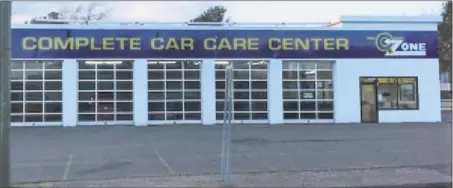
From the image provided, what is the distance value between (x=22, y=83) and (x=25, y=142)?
8148 mm

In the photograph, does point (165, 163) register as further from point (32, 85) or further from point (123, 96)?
point (32, 85)

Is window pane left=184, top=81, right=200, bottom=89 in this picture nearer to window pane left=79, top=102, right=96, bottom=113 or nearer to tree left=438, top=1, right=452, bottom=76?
window pane left=79, top=102, right=96, bottom=113

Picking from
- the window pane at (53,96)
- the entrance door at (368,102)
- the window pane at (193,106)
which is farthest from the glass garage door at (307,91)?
the window pane at (53,96)

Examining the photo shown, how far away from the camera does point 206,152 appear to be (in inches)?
569

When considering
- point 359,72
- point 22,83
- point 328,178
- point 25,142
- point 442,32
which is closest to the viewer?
point 328,178

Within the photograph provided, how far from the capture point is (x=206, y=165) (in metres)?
12.0

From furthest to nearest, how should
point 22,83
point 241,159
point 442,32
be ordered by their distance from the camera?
point 442,32 → point 22,83 → point 241,159

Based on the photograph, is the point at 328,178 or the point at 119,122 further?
the point at 119,122

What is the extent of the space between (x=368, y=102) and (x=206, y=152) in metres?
14.6

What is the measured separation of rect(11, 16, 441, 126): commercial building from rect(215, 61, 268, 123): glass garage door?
5 cm

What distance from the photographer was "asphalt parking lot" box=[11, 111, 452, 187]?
448 inches

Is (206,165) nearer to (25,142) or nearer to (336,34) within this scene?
(25,142)

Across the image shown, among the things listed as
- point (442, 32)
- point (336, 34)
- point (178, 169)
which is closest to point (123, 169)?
point (178, 169)

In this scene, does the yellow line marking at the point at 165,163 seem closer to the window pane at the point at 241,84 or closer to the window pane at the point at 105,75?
the window pane at the point at 105,75
